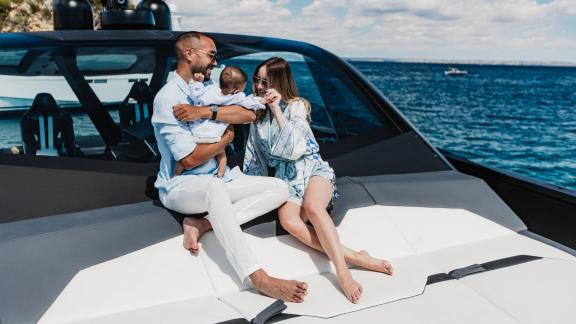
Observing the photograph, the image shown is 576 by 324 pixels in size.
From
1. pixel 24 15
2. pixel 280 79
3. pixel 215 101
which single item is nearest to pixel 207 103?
pixel 215 101

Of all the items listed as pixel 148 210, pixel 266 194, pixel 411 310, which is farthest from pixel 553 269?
pixel 148 210

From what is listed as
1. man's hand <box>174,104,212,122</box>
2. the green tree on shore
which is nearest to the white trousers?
man's hand <box>174,104,212,122</box>

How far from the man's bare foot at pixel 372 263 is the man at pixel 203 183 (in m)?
0.41

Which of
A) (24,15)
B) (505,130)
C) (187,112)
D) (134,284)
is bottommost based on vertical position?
(505,130)

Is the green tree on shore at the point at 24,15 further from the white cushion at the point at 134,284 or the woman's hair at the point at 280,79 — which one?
the white cushion at the point at 134,284

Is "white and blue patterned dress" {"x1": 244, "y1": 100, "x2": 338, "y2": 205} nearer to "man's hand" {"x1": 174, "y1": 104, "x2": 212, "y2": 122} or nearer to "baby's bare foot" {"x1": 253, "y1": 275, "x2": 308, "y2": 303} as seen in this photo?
"man's hand" {"x1": 174, "y1": 104, "x2": 212, "y2": 122}

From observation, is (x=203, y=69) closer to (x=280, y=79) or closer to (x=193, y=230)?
(x=280, y=79)

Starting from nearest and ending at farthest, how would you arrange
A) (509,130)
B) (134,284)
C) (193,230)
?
(134,284), (193,230), (509,130)

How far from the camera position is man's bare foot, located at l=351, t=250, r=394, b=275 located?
2.12 meters

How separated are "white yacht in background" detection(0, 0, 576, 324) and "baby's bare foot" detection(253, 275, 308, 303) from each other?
4 cm

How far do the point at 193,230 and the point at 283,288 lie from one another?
1.50 ft

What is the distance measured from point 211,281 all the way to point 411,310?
0.75 m

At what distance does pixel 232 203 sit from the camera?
2279 mm

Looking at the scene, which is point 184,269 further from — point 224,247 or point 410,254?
point 410,254
